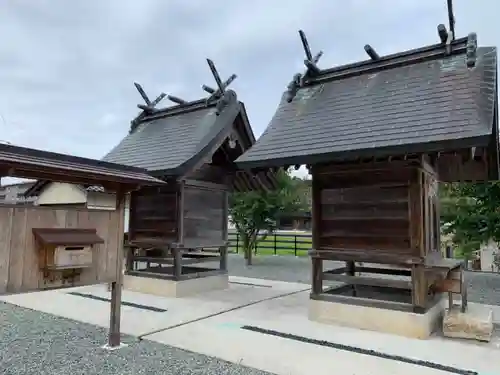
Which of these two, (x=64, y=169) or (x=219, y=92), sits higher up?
(x=219, y=92)

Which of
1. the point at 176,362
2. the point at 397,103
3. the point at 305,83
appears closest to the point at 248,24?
the point at 305,83

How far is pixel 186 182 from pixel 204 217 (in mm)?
937

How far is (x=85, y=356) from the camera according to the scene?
3525mm

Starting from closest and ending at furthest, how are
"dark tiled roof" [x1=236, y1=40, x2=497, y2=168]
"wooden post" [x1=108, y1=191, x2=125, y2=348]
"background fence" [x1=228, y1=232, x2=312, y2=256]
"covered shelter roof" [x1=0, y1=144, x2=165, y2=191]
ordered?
"covered shelter roof" [x1=0, y1=144, x2=165, y2=191] < "wooden post" [x1=108, y1=191, x2=125, y2=348] < "dark tiled roof" [x1=236, y1=40, x2=497, y2=168] < "background fence" [x1=228, y1=232, x2=312, y2=256]

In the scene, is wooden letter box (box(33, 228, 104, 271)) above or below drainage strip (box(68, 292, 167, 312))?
above

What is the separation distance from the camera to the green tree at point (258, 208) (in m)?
12.3

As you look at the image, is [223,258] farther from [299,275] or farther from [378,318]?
[378,318]

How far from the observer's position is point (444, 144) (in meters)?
3.78

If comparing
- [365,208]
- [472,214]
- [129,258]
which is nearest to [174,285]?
[129,258]

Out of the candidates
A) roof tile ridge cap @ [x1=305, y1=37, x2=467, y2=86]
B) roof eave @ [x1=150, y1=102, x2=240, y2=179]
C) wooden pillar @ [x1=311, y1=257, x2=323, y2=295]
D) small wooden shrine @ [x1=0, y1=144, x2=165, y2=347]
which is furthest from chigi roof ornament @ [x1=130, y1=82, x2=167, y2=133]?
wooden pillar @ [x1=311, y1=257, x2=323, y2=295]

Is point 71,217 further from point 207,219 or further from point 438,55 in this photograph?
point 438,55

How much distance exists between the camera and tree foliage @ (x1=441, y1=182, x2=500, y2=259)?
28.1ft

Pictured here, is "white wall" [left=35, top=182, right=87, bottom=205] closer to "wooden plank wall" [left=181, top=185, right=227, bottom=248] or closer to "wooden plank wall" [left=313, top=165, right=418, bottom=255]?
"wooden plank wall" [left=181, top=185, right=227, bottom=248]

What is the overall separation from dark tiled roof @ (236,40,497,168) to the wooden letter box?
2499 millimetres
